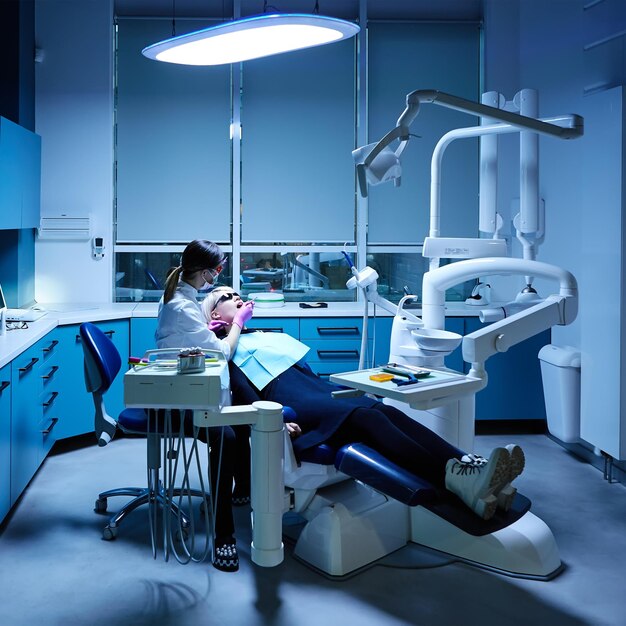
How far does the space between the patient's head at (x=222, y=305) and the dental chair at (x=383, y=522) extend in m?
0.68

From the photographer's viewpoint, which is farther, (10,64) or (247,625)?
(10,64)

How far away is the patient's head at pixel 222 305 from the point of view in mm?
3686

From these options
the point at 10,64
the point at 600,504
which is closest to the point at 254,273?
the point at 10,64

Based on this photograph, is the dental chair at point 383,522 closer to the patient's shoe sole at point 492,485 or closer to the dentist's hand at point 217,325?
the patient's shoe sole at point 492,485

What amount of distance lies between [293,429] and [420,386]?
612mm

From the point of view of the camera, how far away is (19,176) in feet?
14.4

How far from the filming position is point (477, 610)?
2730 millimetres

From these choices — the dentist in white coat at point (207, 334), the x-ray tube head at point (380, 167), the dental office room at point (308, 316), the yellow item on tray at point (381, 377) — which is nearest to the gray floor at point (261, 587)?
the dental office room at point (308, 316)

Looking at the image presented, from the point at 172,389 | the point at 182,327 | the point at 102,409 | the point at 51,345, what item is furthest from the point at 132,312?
the point at 172,389

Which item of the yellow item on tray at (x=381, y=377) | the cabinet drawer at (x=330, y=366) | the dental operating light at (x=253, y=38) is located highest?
the dental operating light at (x=253, y=38)

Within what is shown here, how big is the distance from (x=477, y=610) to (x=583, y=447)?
203 centimetres

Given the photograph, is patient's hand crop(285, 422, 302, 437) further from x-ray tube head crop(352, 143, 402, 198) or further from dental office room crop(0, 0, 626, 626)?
x-ray tube head crop(352, 143, 402, 198)

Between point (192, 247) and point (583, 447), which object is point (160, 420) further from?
point (583, 447)

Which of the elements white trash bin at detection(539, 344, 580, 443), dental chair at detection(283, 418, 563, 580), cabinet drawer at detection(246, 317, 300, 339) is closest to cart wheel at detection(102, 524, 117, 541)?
dental chair at detection(283, 418, 563, 580)
